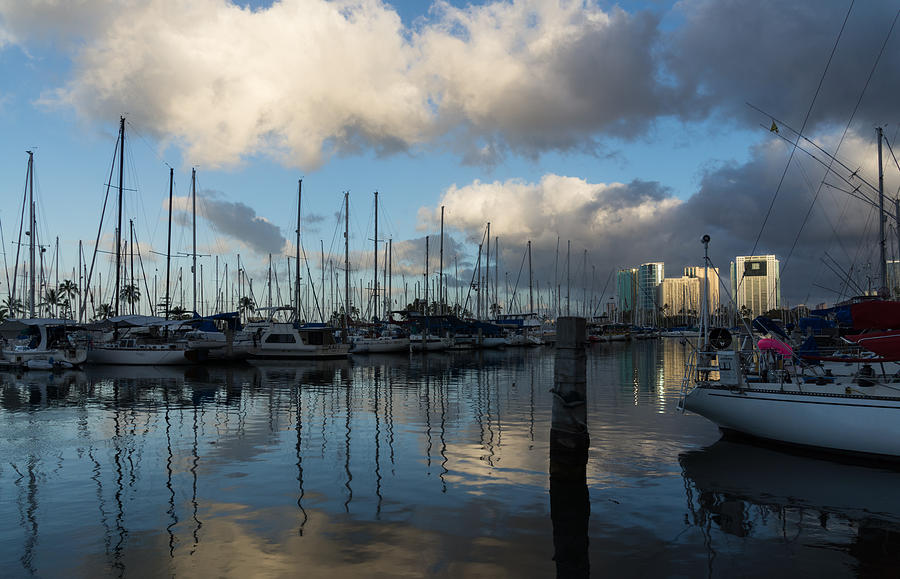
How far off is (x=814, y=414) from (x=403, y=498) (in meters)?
11.3

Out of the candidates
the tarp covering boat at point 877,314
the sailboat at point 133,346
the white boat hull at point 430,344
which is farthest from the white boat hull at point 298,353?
the tarp covering boat at point 877,314

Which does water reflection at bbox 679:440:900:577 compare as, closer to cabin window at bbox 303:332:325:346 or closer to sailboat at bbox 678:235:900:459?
sailboat at bbox 678:235:900:459

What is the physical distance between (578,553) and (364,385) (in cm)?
2705

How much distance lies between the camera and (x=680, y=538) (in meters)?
10.1

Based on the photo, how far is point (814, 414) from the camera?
1609cm

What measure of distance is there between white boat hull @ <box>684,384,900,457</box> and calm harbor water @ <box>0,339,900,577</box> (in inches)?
25.5

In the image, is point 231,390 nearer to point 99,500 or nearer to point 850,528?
point 99,500

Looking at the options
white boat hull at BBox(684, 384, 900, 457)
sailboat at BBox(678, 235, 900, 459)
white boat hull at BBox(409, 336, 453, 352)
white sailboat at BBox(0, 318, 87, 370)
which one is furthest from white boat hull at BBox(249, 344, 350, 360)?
white boat hull at BBox(684, 384, 900, 457)

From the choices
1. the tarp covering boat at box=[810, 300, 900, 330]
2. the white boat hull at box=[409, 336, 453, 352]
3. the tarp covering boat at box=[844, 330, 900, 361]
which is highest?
the tarp covering boat at box=[810, 300, 900, 330]

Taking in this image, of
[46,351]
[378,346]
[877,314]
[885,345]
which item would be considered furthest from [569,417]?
[378,346]

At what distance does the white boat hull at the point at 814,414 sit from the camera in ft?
49.9

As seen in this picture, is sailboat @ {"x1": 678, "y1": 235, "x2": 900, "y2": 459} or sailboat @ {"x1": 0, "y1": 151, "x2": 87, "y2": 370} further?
sailboat @ {"x1": 0, "y1": 151, "x2": 87, "y2": 370}

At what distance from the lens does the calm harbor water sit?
914cm

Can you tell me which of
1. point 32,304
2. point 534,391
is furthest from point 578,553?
point 32,304
